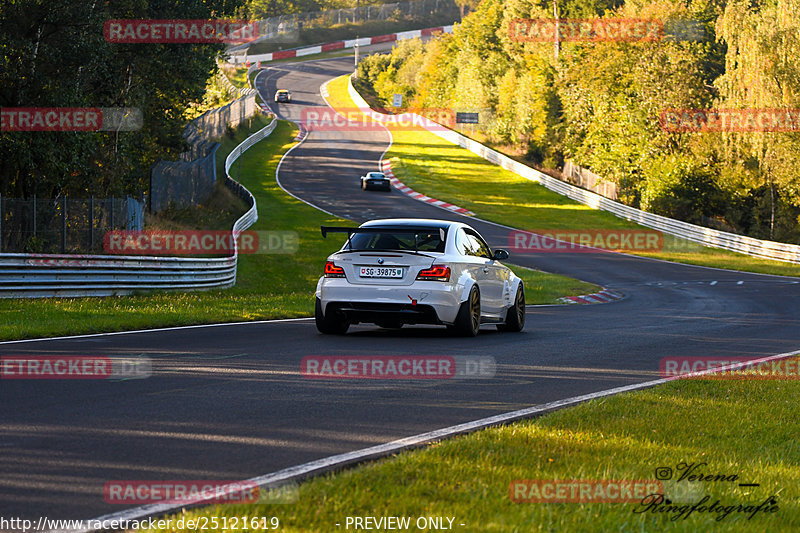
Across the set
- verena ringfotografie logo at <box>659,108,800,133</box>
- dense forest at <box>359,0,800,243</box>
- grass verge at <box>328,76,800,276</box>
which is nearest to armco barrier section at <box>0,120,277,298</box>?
grass verge at <box>328,76,800,276</box>

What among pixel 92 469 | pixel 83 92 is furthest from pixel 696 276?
pixel 92 469

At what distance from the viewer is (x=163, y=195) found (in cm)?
3562

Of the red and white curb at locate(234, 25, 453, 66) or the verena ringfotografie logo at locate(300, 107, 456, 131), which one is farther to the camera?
the red and white curb at locate(234, 25, 453, 66)

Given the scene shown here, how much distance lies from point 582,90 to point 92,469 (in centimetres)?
7161

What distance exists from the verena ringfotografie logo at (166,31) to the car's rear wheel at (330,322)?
12.6 m

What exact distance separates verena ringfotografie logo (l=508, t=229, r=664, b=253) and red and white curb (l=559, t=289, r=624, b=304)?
12.6 meters

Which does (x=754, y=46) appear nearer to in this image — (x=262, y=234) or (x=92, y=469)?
(x=262, y=234)

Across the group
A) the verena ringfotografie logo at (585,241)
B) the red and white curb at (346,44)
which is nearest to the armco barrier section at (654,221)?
the verena ringfotografie logo at (585,241)

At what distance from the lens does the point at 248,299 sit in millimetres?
20922

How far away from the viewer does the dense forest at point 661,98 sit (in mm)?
53469

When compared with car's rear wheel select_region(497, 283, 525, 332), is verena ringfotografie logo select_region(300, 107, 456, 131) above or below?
above

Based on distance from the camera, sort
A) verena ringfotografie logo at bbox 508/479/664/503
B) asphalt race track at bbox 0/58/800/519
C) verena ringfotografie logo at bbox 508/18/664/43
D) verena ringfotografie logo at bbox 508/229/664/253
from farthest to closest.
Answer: verena ringfotografie logo at bbox 508/18/664/43
verena ringfotografie logo at bbox 508/229/664/253
asphalt race track at bbox 0/58/800/519
verena ringfotografie logo at bbox 508/479/664/503

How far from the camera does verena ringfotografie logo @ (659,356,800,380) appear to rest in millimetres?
10727

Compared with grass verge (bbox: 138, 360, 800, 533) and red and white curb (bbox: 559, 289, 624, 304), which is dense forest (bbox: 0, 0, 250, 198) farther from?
grass verge (bbox: 138, 360, 800, 533)
